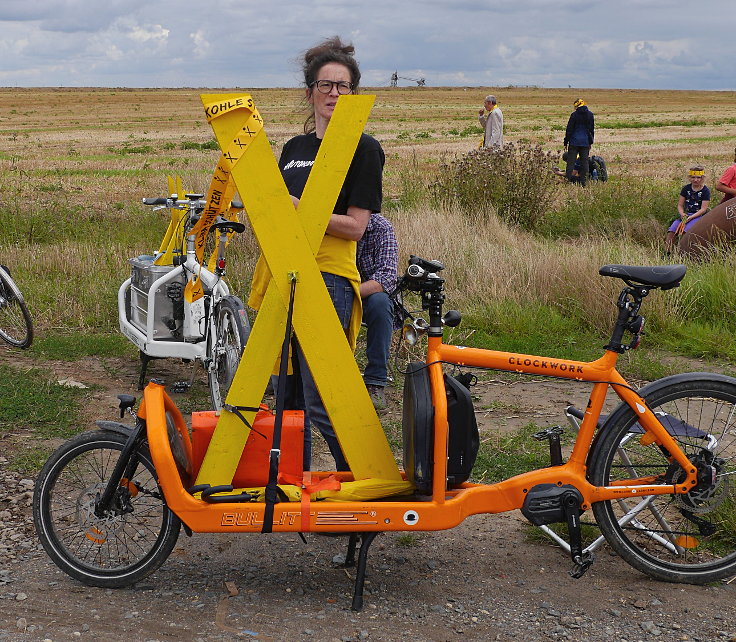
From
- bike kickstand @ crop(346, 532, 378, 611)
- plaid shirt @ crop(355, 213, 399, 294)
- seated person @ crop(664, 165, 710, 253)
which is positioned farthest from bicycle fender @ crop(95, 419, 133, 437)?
seated person @ crop(664, 165, 710, 253)

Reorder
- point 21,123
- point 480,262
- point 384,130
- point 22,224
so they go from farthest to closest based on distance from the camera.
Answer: point 21,123 → point 384,130 → point 22,224 → point 480,262

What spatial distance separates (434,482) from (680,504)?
1.16 meters

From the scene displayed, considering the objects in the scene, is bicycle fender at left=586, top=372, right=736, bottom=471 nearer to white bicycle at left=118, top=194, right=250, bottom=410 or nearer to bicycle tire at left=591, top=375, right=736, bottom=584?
bicycle tire at left=591, top=375, right=736, bottom=584

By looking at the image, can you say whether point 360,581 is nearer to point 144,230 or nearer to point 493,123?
point 144,230

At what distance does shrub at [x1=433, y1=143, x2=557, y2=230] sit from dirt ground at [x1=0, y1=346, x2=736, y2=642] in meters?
7.40

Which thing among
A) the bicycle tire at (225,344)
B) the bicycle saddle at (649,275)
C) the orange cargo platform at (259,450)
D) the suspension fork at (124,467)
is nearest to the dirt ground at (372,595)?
the suspension fork at (124,467)

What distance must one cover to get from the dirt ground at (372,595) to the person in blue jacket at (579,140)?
561 inches

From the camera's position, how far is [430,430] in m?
3.62

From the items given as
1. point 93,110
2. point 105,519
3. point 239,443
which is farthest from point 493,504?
point 93,110

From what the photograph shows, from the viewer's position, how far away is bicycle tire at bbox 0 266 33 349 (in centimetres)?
752

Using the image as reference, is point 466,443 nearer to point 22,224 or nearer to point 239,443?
point 239,443

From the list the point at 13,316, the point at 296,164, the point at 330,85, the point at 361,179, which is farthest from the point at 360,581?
the point at 13,316

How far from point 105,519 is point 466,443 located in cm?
158

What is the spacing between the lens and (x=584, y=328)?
7.94 meters
